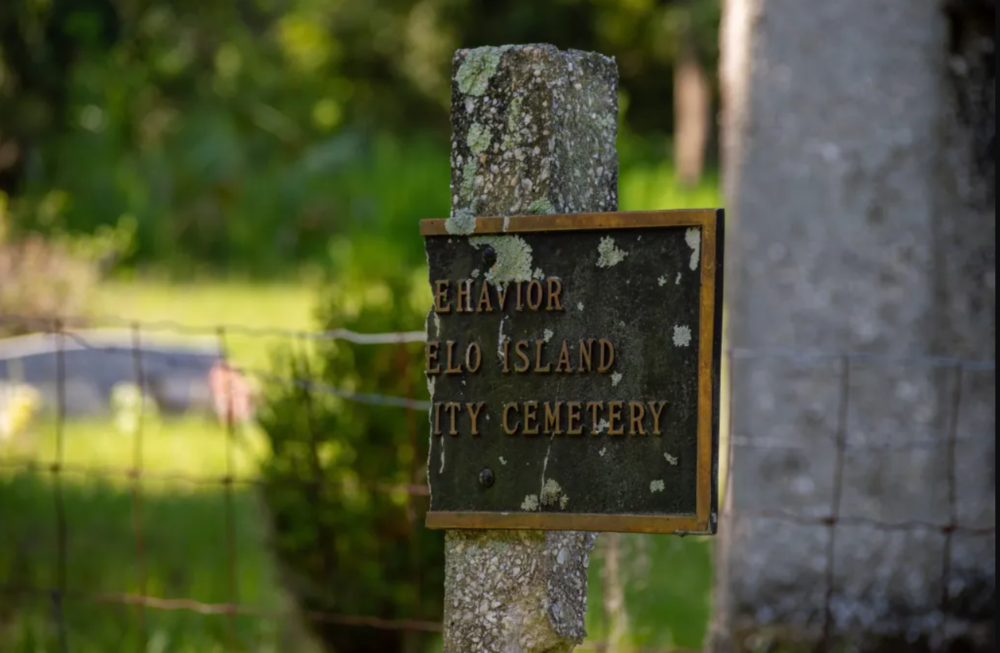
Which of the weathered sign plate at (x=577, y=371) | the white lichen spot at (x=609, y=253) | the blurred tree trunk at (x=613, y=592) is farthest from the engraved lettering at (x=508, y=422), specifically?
the blurred tree trunk at (x=613, y=592)

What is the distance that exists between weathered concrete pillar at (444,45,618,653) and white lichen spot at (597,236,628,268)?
13cm

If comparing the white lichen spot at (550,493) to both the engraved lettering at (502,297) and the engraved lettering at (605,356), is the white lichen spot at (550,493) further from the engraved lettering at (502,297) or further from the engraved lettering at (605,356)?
the engraved lettering at (502,297)

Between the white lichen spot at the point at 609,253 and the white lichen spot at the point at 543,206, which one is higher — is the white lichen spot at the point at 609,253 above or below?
below

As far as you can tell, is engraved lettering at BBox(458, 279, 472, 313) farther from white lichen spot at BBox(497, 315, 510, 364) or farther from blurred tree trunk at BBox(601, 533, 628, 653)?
blurred tree trunk at BBox(601, 533, 628, 653)

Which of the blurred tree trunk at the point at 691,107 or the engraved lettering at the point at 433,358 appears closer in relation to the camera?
the engraved lettering at the point at 433,358

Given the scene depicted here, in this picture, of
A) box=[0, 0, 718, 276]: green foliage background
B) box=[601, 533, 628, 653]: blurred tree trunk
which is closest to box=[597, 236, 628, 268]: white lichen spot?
box=[601, 533, 628, 653]: blurred tree trunk

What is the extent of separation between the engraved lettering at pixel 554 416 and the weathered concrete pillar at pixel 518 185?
0.69ft

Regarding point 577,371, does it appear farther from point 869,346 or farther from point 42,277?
point 42,277

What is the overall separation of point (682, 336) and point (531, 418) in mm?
325

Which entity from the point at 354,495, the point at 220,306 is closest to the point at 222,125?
the point at 220,306

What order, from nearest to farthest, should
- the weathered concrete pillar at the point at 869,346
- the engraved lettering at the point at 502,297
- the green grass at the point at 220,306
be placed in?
the engraved lettering at the point at 502,297 < the weathered concrete pillar at the point at 869,346 < the green grass at the point at 220,306

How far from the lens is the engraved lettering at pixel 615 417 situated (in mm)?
2549

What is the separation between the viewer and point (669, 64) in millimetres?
23812

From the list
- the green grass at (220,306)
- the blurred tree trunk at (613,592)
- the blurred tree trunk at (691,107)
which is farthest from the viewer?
the blurred tree trunk at (691,107)
